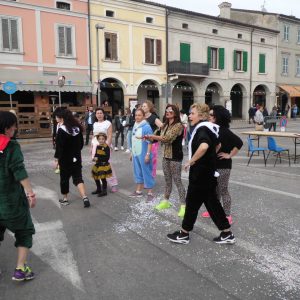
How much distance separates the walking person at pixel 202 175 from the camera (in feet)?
12.9

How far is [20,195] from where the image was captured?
3338mm

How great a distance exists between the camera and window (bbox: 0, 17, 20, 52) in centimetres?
2002

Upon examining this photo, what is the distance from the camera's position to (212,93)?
32.3 metres

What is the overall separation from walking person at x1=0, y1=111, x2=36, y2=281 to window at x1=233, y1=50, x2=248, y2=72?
102 feet

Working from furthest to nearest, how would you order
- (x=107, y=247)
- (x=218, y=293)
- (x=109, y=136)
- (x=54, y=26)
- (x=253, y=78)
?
(x=253, y=78) → (x=54, y=26) → (x=109, y=136) → (x=107, y=247) → (x=218, y=293)

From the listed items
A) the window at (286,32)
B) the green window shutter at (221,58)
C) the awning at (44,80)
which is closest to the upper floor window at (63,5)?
the awning at (44,80)

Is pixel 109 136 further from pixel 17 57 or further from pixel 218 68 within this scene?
pixel 218 68

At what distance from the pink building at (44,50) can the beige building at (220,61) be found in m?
7.51

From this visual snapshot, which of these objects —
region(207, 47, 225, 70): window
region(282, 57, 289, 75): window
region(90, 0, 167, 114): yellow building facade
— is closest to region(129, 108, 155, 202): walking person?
region(90, 0, 167, 114): yellow building facade

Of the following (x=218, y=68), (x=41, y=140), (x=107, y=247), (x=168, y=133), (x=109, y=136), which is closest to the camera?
(x=107, y=247)

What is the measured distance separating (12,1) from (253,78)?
73.8 ft

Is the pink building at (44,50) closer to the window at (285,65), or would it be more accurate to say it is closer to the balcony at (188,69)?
the balcony at (188,69)

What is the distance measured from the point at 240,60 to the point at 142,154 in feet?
94.9

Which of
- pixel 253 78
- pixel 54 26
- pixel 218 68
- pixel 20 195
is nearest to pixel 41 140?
pixel 54 26
